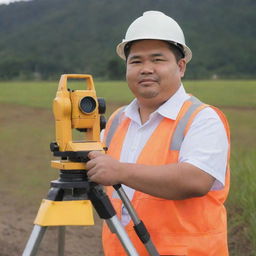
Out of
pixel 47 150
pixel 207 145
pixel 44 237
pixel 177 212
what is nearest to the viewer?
pixel 207 145

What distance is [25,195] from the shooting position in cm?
758

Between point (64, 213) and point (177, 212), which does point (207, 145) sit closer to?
point (177, 212)

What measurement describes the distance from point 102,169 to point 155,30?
0.56m

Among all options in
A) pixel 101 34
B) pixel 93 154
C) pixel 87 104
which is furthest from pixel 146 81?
pixel 101 34

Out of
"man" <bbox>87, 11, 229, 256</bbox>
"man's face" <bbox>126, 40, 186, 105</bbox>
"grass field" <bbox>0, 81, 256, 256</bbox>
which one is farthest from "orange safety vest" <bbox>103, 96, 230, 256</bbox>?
"grass field" <bbox>0, 81, 256, 256</bbox>

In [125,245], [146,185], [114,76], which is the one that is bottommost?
[114,76]

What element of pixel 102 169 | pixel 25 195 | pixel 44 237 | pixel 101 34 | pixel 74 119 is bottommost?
pixel 25 195

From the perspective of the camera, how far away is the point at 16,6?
274 ft

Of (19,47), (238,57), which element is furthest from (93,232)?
(19,47)

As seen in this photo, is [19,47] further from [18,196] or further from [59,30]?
[18,196]

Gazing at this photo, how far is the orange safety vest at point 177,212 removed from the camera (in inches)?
90.7

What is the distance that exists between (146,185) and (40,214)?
37cm

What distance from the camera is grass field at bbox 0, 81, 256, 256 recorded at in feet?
16.9

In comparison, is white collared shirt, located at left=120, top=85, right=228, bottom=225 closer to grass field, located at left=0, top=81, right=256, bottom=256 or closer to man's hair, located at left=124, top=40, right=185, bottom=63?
man's hair, located at left=124, top=40, right=185, bottom=63
